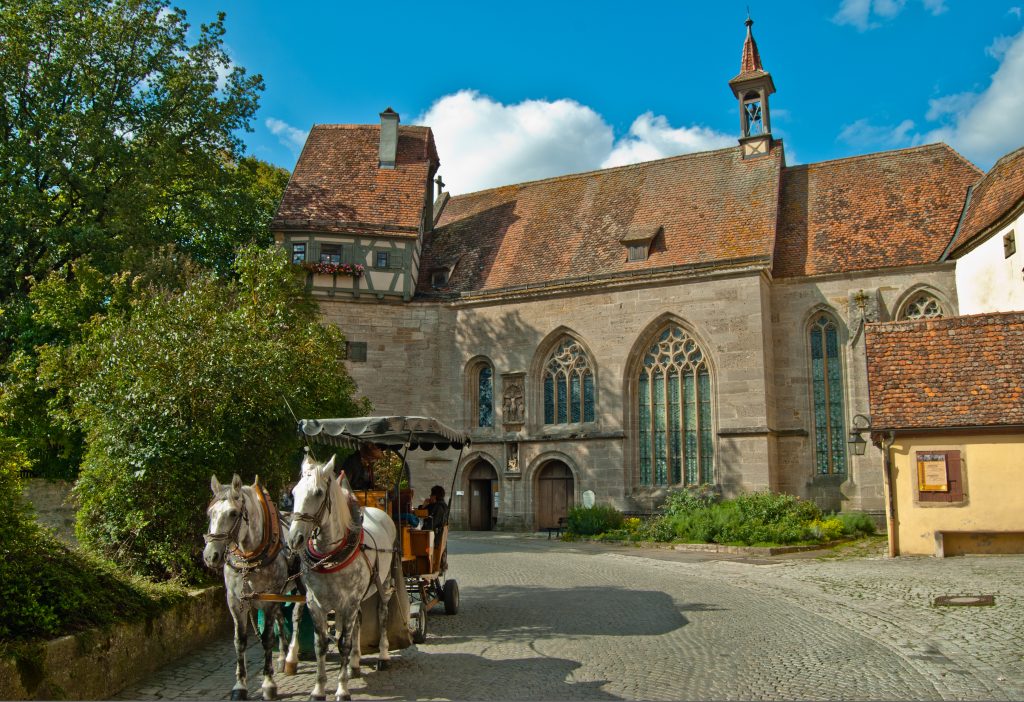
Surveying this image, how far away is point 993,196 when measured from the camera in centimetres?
2272

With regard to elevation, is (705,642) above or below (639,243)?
below

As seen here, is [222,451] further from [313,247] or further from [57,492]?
[313,247]

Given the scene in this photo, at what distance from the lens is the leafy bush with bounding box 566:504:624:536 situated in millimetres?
23125

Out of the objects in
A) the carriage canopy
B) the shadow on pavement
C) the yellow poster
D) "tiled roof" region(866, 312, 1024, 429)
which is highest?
"tiled roof" region(866, 312, 1024, 429)

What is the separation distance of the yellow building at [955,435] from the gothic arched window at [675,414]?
7850mm

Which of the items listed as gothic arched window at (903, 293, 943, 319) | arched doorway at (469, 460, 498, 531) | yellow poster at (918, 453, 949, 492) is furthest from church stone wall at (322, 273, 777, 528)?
yellow poster at (918, 453, 949, 492)

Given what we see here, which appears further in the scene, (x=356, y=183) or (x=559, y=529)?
(x=356, y=183)

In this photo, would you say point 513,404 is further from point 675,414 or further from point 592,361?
point 675,414

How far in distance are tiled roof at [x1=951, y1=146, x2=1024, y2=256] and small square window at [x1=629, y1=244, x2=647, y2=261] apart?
8536 millimetres

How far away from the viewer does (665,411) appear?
85.4 feet

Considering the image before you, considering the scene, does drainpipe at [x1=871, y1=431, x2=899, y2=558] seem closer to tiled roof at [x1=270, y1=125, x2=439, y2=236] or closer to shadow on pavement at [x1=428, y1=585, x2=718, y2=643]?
shadow on pavement at [x1=428, y1=585, x2=718, y2=643]

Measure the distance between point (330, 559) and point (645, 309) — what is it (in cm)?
2041

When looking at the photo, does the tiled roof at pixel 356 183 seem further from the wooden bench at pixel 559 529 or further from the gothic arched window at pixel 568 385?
the wooden bench at pixel 559 529

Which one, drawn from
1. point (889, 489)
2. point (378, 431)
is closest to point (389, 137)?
point (889, 489)
